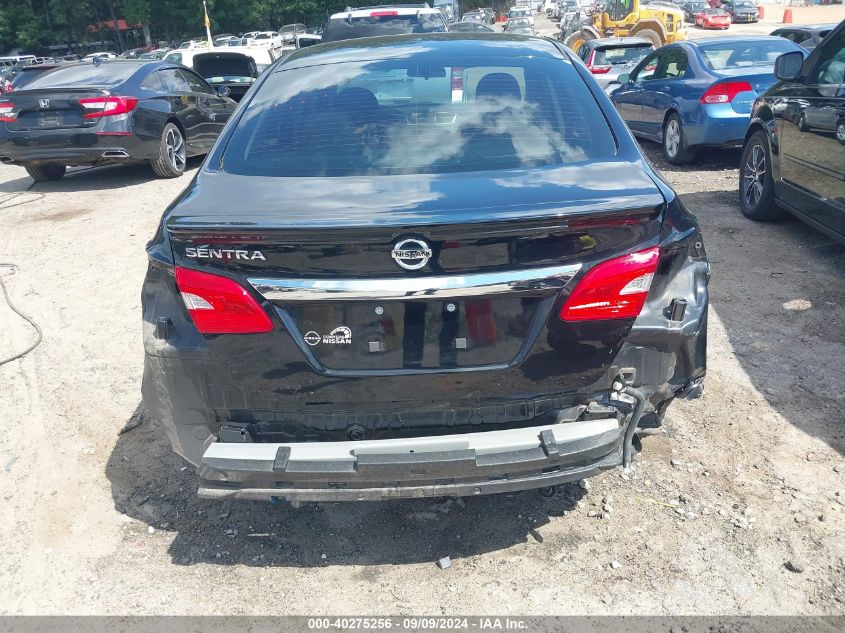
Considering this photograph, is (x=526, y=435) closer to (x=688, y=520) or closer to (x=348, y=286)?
(x=348, y=286)

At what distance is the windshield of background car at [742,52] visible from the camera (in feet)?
29.7

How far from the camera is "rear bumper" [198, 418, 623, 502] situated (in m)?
2.40

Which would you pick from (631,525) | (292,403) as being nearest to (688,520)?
(631,525)

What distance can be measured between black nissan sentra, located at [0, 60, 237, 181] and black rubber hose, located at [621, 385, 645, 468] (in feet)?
27.6

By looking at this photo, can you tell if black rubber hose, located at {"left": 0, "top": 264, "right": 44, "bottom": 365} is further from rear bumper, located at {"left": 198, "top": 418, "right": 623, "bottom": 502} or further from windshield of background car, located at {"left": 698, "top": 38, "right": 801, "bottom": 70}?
windshield of background car, located at {"left": 698, "top": 38, "right": 801, "bottom": 70}

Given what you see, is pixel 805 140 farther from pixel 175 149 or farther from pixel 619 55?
pixel 619 55

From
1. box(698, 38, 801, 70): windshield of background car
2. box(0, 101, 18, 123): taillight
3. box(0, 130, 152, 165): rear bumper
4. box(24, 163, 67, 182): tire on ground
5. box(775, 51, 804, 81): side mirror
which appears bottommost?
box(24, 163, 67, 182): tire on ground

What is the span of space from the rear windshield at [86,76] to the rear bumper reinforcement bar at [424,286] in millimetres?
8464

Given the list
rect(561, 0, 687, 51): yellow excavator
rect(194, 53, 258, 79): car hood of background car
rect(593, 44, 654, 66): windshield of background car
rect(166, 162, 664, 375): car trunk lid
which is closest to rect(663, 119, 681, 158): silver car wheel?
rect(593, 44, 654, 66): windshield of background car

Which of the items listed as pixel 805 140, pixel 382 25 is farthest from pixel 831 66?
pixel 382 25

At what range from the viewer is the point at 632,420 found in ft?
8.53

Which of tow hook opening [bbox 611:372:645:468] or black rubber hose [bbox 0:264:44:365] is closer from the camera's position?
tow hook opening [bbox 611:372:645:468]

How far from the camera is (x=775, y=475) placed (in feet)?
10.7

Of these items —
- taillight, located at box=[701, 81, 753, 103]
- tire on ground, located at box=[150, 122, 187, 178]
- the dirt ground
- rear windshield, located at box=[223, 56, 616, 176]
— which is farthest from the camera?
tire on ground, located at box=[150, 122, 187, 178]
